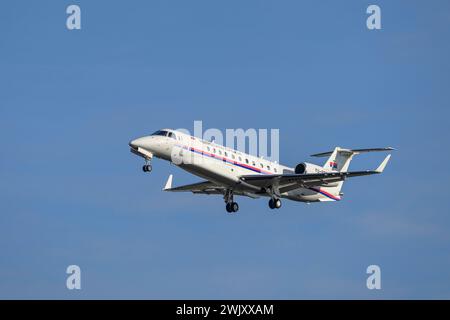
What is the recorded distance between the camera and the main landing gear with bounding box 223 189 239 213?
57.8 meters

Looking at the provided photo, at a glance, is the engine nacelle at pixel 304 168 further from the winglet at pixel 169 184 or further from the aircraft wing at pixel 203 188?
the winglet at pixel 169 184

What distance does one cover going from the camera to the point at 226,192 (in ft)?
190

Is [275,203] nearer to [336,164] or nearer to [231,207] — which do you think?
[231,207]

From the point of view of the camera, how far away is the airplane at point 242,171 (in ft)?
176

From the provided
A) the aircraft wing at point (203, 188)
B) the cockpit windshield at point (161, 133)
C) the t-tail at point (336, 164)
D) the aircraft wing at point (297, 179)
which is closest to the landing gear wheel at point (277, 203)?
the aircraft wing at point (297, 179)

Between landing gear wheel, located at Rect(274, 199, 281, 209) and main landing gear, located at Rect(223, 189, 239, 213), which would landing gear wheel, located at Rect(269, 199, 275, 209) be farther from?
main landing gear, located at Rect(223, 189, 239, 213)

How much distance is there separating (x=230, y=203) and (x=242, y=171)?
2.46 m

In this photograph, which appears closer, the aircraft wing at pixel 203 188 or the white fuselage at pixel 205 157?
the white fuselage at pixel 205 157

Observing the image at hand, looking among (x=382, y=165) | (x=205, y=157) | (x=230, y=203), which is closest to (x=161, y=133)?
(x=205, y=157)

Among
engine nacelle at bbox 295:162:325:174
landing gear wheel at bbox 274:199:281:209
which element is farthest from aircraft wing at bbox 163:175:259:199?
→ engine nacelle at bbox 295:162:325:174
